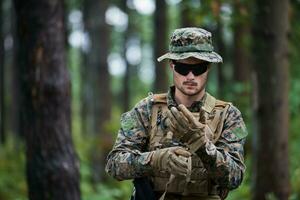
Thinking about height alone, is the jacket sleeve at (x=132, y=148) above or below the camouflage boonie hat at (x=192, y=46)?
below

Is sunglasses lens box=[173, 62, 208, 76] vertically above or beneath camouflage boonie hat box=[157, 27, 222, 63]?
beneath

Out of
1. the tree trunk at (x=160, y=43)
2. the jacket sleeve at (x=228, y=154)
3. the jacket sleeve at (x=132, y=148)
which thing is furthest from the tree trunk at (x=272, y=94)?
the tree trunk at (x=160, y=43)

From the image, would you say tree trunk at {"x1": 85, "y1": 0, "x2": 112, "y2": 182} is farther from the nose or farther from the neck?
the nose

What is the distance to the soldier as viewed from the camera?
4.29m

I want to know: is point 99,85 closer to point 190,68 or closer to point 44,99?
point 44,99

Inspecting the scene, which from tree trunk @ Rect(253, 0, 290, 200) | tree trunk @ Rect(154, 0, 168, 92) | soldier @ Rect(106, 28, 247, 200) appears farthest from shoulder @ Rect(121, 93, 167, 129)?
tree trunk @ Rect(154, 0, 168, 92)

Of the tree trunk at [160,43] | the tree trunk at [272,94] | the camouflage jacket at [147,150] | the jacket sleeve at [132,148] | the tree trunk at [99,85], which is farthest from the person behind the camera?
the tree trunk at [99,85]

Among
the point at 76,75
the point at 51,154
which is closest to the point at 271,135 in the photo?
the point at 51,154

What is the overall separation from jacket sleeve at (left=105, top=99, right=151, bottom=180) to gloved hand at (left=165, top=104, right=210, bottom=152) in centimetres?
34

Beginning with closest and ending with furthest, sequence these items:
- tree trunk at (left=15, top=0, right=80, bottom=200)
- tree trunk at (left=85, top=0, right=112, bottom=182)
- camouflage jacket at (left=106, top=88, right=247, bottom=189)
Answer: camouflage jacket at (left=106, top=88, right=247, bottom=189), tree trunk at (left=15, top=0, right=80, bottom=200), tree trunk at (left=85, top=0, right=112, bottom=182)

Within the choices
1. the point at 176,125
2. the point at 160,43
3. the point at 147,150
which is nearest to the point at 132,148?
A: the point at 147,150

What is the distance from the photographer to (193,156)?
14.4ft

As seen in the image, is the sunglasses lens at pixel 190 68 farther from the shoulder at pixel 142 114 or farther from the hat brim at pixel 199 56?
the shoulder at pixel 142 114

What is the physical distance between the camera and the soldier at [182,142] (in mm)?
4289
